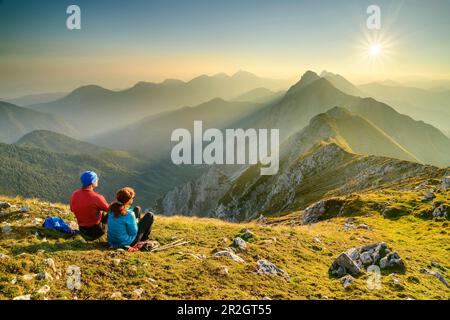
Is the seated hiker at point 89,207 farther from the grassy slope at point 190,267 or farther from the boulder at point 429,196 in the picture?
the boulder at point 429,196

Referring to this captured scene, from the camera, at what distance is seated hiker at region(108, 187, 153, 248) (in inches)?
533

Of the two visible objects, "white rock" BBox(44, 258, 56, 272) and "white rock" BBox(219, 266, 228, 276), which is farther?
"white rock" BBox(219, 266, 228, 276)

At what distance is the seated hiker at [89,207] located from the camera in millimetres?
14047

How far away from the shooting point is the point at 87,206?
14219 millimetres

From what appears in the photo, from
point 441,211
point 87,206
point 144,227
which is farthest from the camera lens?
point 441,211

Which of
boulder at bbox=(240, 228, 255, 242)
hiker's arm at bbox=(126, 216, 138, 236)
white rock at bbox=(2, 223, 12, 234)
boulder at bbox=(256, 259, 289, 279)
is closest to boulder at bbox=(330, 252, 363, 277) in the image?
boulder at bbox=(256, 259, 289, 279)

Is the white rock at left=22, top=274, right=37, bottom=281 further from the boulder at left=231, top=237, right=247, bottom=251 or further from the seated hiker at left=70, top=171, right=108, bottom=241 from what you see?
the boulder at left=231, top=237, right=247, bottom=251

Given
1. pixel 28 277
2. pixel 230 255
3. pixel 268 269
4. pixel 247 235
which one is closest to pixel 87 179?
pixel 28 277

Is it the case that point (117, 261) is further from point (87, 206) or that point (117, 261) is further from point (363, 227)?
point (363, 227)

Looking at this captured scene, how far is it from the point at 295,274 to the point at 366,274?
13.5ft

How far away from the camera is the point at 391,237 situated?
1112 inches

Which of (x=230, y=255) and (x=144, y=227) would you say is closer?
(x=230, y=255)

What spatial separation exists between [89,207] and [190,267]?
5.46 meters
